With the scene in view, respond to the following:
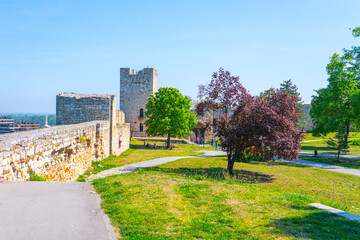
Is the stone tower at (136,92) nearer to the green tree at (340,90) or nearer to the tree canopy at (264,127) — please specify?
the green tree at (340,90)

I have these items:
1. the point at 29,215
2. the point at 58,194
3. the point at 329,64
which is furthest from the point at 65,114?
the point at 329,64

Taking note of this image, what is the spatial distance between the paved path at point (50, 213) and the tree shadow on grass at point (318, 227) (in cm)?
293

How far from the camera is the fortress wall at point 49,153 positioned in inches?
241

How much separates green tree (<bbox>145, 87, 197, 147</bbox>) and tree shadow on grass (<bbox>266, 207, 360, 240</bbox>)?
2469 cm

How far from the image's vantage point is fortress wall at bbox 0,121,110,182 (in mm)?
6125

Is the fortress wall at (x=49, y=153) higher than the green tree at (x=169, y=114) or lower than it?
lower

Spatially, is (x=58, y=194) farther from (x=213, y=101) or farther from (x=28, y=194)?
(x=213, y=101)

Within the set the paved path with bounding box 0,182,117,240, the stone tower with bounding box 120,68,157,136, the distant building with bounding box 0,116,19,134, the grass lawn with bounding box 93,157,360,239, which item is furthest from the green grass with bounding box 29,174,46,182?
the stone tower with bounding box 120,68,157,136

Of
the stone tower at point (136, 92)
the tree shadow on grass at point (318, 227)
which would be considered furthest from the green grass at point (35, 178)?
the stone tower at point (136, 92)

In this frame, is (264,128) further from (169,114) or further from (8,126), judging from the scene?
(8,126)

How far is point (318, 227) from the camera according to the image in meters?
4.98

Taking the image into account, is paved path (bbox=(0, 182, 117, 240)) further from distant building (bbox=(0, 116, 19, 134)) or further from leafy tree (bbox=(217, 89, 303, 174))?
distant building (bbox=(0, 116, 19, 134))

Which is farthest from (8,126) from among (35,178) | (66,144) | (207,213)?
(207,213)

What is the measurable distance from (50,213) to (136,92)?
41.3m
